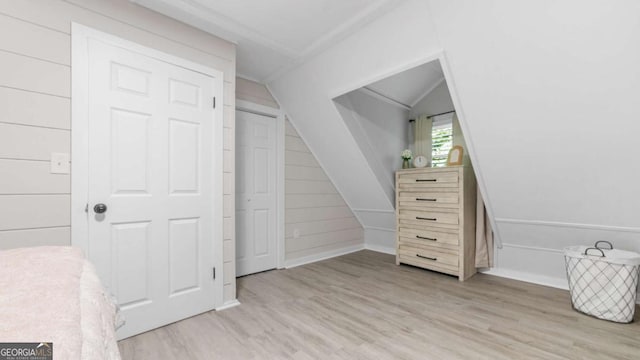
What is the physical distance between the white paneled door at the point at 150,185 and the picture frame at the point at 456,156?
2535 millimetres

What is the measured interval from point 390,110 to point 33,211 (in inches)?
138

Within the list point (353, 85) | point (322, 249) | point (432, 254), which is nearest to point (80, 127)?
point (353, 85)

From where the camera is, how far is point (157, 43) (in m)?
2.04

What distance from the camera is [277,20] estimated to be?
218cm

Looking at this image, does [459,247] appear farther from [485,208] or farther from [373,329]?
[373,329]

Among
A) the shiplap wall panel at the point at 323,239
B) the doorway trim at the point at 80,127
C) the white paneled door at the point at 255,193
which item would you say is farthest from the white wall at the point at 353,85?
the doorway trim at the point at 80,127

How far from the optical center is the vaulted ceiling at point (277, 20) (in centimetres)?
199

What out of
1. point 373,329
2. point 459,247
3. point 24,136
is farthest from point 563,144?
point 24,136

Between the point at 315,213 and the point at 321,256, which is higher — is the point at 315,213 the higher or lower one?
the higher one

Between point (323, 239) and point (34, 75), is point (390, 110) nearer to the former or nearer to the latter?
point (323, 239)

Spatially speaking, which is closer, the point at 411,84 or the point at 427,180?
the point at 427,180

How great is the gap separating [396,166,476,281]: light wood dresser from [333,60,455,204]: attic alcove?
1.19 feet

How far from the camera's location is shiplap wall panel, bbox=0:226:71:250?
1.51 metres

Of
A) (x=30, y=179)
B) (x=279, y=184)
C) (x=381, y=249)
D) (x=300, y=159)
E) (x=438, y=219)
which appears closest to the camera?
(x=30, y=179)
